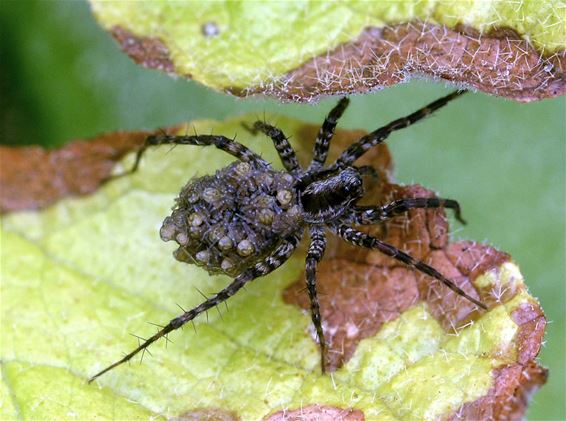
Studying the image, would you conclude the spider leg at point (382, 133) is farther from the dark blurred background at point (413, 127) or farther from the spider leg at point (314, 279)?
the spider leg at point (314, 279)

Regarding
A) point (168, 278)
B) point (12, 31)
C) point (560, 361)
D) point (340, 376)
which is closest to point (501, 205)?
point (560, 361)

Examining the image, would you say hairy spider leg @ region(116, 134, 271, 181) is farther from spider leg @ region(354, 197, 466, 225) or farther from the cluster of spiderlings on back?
spider leg @ region(354, 197, 466, 225)

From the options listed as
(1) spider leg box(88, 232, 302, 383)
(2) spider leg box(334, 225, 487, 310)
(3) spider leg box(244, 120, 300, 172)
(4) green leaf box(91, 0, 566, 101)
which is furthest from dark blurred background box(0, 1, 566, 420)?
(1) spider leg box(88, 232, 302, 383)

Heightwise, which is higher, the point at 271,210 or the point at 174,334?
the point at 271,210

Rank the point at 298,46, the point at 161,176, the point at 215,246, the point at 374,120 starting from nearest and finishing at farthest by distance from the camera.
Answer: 1. the point at 298,46
2. the point at 215,246
3. the point at 161,176
4. the point at 374,120

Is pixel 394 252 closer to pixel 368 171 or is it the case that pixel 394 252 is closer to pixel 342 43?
pixel 368 171

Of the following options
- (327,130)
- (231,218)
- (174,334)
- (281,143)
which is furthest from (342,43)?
(174,334)

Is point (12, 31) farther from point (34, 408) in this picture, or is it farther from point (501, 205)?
point (501, 205)
